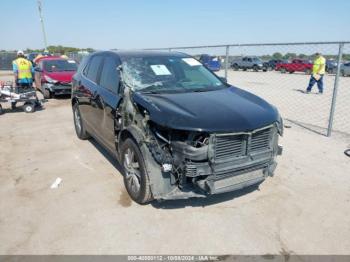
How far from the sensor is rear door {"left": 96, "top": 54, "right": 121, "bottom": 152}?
14.1 ft

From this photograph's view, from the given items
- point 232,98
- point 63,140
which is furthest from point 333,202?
point 63,140

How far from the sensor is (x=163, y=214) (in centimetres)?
363

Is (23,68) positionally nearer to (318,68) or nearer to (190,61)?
(190,61)

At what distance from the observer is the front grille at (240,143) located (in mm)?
3283

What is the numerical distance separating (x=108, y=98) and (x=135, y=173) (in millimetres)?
1286

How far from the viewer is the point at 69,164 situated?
5.25 m

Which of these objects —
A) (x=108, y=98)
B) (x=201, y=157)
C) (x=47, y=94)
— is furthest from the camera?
(x=47, y=94)

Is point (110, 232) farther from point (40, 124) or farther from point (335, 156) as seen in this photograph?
point (40, 124)

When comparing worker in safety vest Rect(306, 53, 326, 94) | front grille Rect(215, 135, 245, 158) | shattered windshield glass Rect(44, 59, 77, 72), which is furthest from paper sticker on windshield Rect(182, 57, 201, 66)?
worker in safety vest Rect(306, 53, 326, 94)

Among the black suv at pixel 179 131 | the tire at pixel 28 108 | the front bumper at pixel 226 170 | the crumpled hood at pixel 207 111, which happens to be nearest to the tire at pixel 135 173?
the black suv at pixel 179 131

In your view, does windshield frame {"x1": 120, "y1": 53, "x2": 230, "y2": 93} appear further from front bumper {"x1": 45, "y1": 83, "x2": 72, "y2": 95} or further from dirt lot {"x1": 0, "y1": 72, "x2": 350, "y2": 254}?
front bumper {"x1": 45, "y1": 83, "x2": 72, "y2": 95}

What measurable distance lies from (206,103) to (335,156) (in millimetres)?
3275

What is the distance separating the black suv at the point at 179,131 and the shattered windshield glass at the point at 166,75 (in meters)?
0.01

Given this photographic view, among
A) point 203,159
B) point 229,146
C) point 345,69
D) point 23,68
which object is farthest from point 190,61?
point 345,69
